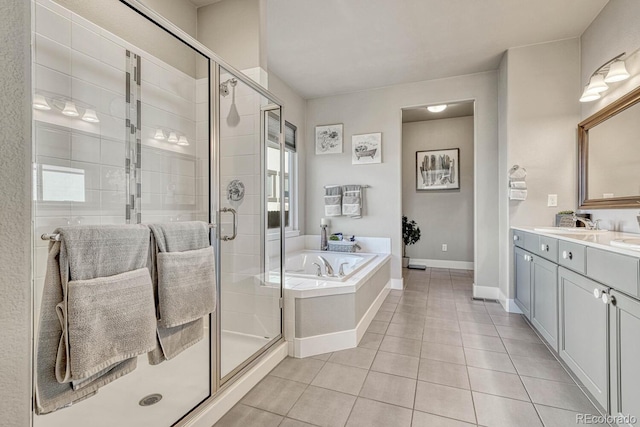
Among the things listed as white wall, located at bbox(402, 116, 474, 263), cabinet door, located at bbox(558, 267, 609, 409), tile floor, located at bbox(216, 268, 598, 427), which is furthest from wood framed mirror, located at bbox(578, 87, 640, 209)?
white wall, located at bbox(402, 116, 474, 263)

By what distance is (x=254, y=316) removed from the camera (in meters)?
2.20

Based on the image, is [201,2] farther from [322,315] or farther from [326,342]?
[326,342]

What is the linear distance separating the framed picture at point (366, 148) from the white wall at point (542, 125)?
4.74ft

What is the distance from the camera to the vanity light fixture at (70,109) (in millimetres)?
1587

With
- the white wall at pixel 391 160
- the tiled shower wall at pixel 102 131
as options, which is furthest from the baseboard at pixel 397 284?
the tiled shower wall at pixel 102 131

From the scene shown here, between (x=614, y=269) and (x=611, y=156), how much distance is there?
154 cm

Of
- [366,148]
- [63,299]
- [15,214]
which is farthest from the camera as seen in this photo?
[366,148]

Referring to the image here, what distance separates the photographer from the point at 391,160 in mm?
3924

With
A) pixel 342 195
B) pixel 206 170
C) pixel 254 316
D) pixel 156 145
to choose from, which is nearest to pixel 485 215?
pixel 342 195

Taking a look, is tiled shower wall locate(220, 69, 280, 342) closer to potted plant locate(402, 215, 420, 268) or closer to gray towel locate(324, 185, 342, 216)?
gray towel locate(324, 185, 342, 216)

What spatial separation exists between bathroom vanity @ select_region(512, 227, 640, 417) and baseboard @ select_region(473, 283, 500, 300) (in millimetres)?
1234

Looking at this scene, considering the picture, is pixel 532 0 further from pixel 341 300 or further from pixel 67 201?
pixel 67 201

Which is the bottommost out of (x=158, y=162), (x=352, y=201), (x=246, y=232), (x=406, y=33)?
(x=246, y=232)

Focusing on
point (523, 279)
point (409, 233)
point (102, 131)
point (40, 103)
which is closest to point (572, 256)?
point (523, 279)
